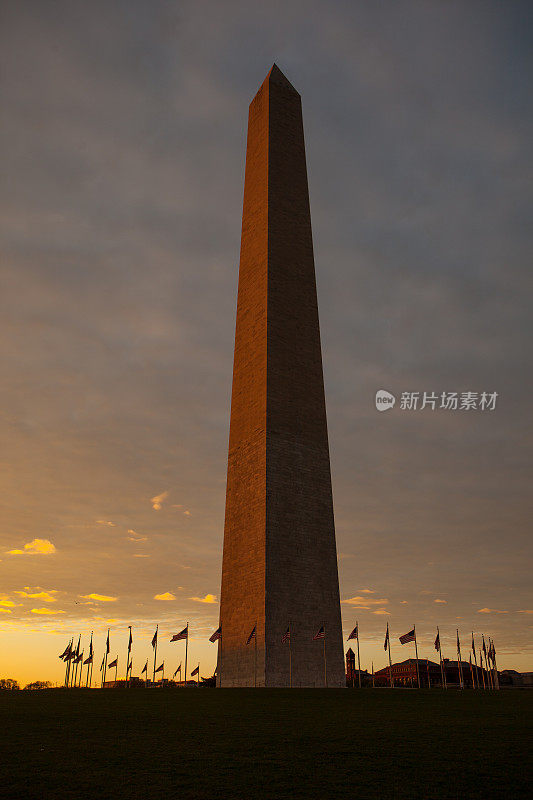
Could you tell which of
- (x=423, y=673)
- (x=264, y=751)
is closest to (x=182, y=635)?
(x=264, y=751)

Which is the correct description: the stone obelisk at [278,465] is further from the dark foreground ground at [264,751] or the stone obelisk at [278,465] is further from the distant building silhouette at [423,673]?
the distant building silhouette at [423,673]

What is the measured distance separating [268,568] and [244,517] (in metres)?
3.93

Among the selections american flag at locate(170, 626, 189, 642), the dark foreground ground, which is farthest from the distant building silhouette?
the dark foreground ground

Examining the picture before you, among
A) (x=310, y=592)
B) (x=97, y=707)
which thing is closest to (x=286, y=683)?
(x=310, y=592)

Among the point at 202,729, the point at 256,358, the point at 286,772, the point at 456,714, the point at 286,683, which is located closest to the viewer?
the point at 286,772

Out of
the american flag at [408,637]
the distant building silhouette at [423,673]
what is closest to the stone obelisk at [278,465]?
the american flag at [408,637]

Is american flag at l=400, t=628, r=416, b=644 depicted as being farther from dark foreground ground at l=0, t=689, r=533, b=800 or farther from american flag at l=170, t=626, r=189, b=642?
dark foreground ground at l=0, t=689, r=533, b=800

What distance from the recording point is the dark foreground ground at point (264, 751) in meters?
10.7

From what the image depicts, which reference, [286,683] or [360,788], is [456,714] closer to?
[360,788]

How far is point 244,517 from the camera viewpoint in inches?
1543

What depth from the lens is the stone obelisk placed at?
119 feet

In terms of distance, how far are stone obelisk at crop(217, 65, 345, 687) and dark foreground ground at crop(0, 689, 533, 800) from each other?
1232 cm

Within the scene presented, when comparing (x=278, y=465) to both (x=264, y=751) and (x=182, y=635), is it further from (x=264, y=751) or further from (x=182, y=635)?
(x=264, y=751)

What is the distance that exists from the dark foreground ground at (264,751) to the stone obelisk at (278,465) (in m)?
12.3
